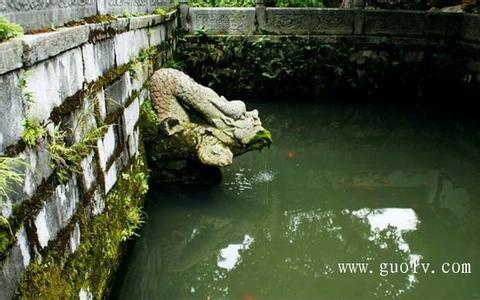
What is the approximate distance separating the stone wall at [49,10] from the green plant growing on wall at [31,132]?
51 centimetres

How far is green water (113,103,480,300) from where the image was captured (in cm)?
394

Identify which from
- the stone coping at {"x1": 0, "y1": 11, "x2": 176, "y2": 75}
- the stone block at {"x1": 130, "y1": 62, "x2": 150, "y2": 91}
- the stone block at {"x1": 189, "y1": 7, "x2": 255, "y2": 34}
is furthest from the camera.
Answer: the stone block at {"x1": 189, "y1": 7, "x2": 255, "y2": 34}

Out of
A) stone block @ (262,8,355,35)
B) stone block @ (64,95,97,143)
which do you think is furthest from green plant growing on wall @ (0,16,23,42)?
stone block @ (262,8,355,35)

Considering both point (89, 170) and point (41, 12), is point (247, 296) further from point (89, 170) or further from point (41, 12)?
point (41, 12)

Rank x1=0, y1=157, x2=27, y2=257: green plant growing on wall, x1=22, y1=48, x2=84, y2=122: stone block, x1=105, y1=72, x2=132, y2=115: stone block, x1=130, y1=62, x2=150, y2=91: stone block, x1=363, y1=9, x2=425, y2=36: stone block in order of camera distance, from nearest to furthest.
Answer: x1=0, y1=157, x2=27, y2=257: green plant growing on wall → x1=22, y1=48, x2=84, y2=122: stone block → x1=105, y1=72, x2=132, y2=115: stone block → x1=130, y1=62, x2=150, y2=91: stone block → x1=363, y1=9, x2=425, y2=36: stone block

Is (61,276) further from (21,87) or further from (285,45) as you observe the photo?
(285,45)

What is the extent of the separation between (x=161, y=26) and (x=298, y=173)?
329cm

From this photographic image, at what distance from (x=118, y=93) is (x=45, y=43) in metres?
1.68

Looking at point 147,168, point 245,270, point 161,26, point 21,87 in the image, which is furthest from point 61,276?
point 161,26

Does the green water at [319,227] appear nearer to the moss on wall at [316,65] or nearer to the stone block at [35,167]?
the stone block at [35,167]

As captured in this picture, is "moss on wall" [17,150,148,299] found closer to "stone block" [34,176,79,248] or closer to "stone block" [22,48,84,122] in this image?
"stone block" [34,176,79,248]

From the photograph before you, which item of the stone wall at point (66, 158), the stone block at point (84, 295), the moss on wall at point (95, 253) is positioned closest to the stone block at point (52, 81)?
the stone wall at point (66, 158)

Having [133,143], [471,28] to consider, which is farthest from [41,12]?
[471,28]

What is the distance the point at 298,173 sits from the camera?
643cm
